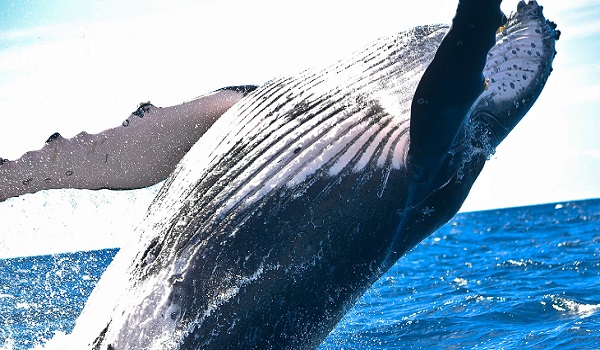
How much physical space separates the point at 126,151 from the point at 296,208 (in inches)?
86.0

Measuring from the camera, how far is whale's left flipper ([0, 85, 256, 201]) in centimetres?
581

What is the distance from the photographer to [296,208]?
4383 millimetres

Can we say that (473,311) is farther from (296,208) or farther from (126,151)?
(296,208)

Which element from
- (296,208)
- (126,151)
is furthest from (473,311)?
(296,208)

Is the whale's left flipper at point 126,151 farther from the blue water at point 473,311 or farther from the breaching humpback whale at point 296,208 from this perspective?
the blue water at point 473,311

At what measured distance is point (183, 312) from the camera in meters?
4.21

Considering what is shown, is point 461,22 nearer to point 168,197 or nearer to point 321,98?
point 321,98

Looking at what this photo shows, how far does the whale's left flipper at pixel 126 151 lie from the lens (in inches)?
229

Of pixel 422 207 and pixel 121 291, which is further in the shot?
pixel 422 207

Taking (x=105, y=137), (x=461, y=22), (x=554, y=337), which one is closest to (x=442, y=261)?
(x=554, y=337)

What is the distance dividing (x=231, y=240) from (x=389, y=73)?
1.65m

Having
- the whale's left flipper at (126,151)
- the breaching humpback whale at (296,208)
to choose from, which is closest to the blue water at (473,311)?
the whale's left flipper at (126,151)

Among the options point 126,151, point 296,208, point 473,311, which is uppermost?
point 126,151

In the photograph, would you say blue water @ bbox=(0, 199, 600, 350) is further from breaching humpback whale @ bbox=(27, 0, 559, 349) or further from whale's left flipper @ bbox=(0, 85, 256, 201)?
breaching humpback whale @ bbox=(27, 0, 559, 349)
